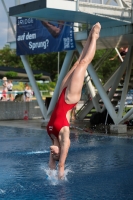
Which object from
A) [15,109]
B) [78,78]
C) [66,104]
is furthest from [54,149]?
[15,109]

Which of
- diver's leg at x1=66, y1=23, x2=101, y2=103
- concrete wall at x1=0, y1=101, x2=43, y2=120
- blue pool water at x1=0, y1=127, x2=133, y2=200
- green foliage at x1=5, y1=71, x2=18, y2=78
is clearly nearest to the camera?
diver's leg at x1=66, y1=23, x2=101, y2=103

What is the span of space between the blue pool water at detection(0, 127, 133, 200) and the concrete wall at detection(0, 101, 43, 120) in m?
9.37

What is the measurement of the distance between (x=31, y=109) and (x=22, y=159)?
47.7 feet

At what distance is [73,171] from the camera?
9.83m

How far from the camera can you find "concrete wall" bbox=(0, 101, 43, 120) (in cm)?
2520

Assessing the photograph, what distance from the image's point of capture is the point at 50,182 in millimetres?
8641

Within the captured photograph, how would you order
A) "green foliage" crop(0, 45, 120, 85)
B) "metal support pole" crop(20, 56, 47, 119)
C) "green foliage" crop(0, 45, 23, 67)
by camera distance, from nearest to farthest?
1. "metal support pole" crop(20, 56, 47, 119)
2. "green foliage" crop(0, 45, 120, 85)
3. "green foliage" crop(0, 45, 23, 67)

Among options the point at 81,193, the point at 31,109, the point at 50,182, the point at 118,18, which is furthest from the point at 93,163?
the point at 31,109

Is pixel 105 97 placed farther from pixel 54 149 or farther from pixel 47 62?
pixel 47 62

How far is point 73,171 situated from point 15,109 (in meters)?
15.9

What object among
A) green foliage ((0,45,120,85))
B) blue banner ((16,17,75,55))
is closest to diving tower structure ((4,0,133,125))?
blue banner ((16,17,75,55))

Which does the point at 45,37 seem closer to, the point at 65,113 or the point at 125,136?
the point at 125,136

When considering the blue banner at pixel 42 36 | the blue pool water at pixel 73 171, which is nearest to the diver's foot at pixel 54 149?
the blue pool water at pixel 73 171

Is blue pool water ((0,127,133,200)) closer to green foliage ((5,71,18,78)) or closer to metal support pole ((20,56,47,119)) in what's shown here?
A: metal support pole ((20,56,47,119))
